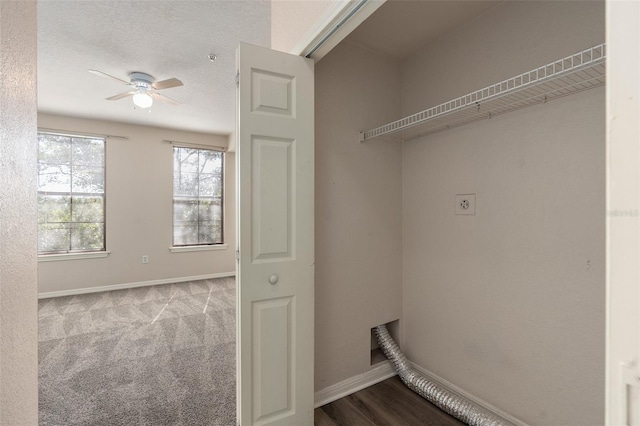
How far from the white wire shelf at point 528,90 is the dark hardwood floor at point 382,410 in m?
1.86

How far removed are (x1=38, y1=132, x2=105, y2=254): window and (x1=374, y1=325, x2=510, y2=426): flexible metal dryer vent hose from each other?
15.8 feet

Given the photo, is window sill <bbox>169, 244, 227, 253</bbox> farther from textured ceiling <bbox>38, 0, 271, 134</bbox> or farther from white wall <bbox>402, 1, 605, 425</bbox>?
white wall <bbox>402, 1, 605, 425</bbox>

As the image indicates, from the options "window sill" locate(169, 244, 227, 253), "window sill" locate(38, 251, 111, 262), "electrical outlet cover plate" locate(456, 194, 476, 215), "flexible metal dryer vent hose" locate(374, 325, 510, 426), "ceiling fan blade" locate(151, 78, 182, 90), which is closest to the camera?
"flexible metal dryer vent hose" locate(374, 325, 510, 426)

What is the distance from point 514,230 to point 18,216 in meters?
2.19

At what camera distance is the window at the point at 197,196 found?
5215 mm

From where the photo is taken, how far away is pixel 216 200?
219 inches

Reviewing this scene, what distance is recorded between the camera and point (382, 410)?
1.85m

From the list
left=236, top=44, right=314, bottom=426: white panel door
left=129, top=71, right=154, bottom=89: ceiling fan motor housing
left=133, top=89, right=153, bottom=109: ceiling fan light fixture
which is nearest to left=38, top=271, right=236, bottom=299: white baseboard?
left=133, top=89, right=153, bottom=109: ceiling fan light fixture

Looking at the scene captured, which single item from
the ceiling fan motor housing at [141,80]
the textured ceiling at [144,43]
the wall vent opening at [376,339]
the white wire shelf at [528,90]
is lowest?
the wall vent opening at [376,339]

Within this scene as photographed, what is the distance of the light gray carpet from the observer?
6.08ft

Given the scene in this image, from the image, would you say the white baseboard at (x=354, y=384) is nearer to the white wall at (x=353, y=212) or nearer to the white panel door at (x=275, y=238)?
the white wall at (x=353, y=212)

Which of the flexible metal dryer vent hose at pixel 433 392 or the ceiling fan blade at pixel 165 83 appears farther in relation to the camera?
the ceiling fan blade at pixel 165 83

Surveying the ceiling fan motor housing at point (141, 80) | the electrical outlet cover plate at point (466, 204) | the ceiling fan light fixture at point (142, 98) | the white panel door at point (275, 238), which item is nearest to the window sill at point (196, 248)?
the ceiling fan light fixture at point (142, 98)
